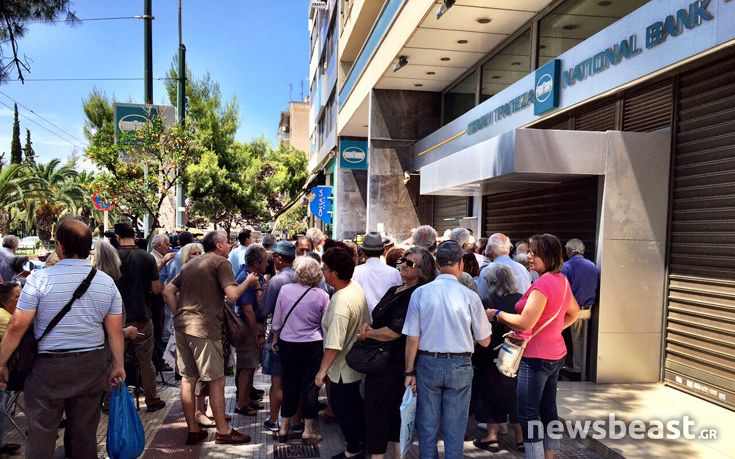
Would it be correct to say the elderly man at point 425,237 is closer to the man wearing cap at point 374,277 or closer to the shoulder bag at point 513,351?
the man wearing cap at point 374,277

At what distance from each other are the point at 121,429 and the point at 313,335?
1680mm

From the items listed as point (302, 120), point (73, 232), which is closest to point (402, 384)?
point (73, 232)

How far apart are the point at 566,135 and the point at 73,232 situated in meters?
5.76

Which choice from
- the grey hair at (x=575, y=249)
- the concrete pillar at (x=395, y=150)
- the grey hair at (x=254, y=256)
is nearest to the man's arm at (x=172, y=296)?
the grey hair at (x=254, y=256)

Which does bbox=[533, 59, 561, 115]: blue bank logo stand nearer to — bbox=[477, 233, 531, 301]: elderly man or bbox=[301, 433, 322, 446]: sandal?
bbox=[477, 233, 531, 301]: elderly man

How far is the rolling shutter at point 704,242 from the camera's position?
230 inches

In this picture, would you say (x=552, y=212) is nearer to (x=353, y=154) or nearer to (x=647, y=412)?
(x=647, y=412)

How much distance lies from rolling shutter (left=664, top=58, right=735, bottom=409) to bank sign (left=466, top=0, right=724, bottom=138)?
24.5 inches

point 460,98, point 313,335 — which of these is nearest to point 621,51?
point 313,335

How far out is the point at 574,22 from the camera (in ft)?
29.5

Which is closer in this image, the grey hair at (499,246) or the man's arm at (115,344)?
the man's arm at (115,344)

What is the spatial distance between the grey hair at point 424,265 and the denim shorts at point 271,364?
6.06ft

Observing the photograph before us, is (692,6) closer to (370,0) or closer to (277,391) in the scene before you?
(277,391)

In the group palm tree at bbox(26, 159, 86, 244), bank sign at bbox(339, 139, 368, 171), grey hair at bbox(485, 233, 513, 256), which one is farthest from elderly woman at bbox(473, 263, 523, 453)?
palm tree at bbox(26, 159, 86, 244)
